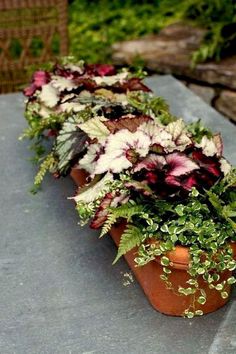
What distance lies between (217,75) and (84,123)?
154 cm

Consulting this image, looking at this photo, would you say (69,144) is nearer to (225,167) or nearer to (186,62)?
(225,167)

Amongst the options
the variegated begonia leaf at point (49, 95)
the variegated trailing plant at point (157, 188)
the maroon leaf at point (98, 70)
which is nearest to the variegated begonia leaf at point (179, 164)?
the variegated trailing plant at point (157, 188)

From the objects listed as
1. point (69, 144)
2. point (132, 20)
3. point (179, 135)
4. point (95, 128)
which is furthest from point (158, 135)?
point (132, 20)

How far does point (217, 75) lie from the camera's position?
2.98m

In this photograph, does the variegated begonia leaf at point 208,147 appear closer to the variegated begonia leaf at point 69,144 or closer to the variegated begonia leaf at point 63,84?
the variegated begonia leaf at point 69,144

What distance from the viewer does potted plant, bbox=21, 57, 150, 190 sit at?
1.69 meters

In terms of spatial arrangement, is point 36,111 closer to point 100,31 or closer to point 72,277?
point 72,277

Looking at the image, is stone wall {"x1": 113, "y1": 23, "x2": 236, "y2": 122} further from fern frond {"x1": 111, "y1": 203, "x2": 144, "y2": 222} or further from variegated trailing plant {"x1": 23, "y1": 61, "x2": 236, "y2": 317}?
fern frond {"x1": 111, "y1": 203, "x2": 144, "y2": 222}

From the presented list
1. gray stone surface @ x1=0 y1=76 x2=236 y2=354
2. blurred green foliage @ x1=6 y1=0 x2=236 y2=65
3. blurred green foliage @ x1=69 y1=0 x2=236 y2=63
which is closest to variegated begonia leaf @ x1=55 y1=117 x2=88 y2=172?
gray stone surface @ x1=0 y1=76 x2=236 y2=354

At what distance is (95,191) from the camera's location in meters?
1.43

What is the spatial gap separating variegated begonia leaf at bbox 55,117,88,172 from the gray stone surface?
16 cm

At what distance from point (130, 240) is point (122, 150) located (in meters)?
0.25

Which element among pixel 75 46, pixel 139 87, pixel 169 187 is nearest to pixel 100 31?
pixel 75 46

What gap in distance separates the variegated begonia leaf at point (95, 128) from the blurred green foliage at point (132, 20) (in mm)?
1616
